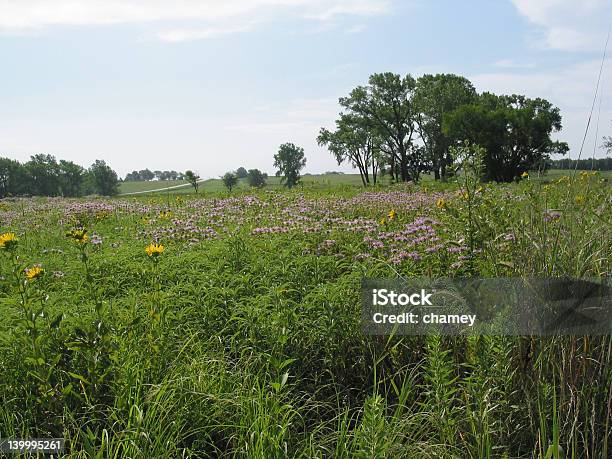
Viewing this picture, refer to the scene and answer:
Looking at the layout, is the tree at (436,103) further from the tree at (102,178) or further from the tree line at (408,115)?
the tree at (102,178)

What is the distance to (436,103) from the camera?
39906 mm

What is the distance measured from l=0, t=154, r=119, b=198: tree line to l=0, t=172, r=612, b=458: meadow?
70229 millimetres

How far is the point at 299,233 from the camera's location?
5.08 meters

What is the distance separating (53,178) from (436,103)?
6237 centimetres

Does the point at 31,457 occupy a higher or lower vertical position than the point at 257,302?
lower

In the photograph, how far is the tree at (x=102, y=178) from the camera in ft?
284

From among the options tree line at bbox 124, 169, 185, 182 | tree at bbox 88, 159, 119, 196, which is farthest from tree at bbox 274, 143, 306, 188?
tree line at bbox 124, 169, 185, 182

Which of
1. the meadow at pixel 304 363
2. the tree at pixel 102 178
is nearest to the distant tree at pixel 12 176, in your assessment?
the tree at pixel 102 178

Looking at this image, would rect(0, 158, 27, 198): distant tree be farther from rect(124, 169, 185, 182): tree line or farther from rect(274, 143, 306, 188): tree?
rect(124, 169, 185, 182): tree line

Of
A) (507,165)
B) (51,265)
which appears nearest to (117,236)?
(51,265)

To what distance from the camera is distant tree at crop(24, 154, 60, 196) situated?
2899 inches

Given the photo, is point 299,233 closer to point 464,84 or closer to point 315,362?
point 315,362

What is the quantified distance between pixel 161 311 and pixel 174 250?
228cm

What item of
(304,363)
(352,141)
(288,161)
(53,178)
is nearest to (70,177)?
(53,178)
